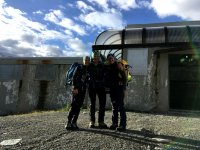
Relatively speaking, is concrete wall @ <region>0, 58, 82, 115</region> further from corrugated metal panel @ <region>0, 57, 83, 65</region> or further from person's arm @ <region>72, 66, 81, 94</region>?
person's arm @ <region>72, 66, 81, 94</region>

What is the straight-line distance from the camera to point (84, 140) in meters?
6.67

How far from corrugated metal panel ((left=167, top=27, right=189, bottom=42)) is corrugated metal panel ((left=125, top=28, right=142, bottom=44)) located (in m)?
1.24

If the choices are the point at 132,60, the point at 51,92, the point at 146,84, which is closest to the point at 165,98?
the point at 146,84

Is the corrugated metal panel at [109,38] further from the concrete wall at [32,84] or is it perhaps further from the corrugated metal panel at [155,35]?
the concrete wall at [32,84]

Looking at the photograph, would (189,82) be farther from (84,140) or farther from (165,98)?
(84,140)

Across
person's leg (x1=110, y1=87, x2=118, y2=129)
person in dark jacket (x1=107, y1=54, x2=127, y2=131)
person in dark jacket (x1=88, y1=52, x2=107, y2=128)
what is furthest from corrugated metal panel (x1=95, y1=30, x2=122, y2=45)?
person's leg (x1=110, y1=87, x2=118, y2=129)

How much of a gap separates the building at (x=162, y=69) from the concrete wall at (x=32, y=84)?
329 centimetres

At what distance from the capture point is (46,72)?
1622 cm

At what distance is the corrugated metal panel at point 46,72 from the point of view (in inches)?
634

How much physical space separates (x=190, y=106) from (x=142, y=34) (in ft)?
11.7

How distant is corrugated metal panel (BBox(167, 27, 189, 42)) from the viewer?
42.1 ft

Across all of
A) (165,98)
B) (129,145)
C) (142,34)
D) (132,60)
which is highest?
(142,34)

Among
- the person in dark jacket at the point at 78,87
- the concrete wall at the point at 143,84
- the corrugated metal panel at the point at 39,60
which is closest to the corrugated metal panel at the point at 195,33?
the concrete wall at the point at 143,84

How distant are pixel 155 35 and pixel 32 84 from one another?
6968mm
